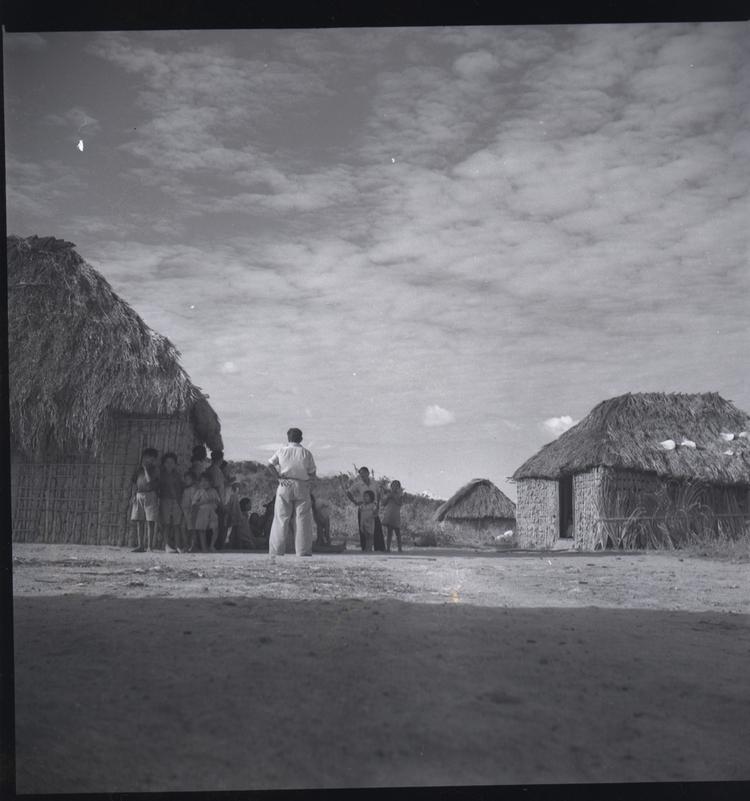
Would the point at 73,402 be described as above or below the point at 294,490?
above

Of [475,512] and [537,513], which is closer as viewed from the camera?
[537,513]

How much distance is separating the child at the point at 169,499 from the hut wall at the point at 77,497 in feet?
2.36

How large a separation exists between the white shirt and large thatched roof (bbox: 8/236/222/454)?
7.46ft

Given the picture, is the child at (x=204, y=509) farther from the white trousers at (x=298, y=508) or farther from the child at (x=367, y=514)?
the child at (x=367, y=514)

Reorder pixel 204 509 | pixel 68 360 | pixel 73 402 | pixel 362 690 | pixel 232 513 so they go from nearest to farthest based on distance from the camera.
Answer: pixel 362 690, pixel 204 509, pixel 73 402, pixel 68 360, pixel 232 513

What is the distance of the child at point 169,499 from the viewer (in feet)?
32.6

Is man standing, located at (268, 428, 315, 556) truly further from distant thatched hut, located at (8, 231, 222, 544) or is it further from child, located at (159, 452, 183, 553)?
distant thatched hut, located at (8, 231, 222, 544)

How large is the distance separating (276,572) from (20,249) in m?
6.29

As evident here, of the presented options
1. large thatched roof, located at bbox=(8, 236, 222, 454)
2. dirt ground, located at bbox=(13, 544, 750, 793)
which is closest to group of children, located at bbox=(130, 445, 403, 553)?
large thatched roof, located at bbox=(8, 236, 222, 454)

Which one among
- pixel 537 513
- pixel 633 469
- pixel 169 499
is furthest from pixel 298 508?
pixel 537 513

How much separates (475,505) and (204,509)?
1387 centimetres

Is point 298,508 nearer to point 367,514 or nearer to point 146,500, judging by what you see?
point 146,500

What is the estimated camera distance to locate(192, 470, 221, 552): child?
1015cm

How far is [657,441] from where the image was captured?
1695cm
